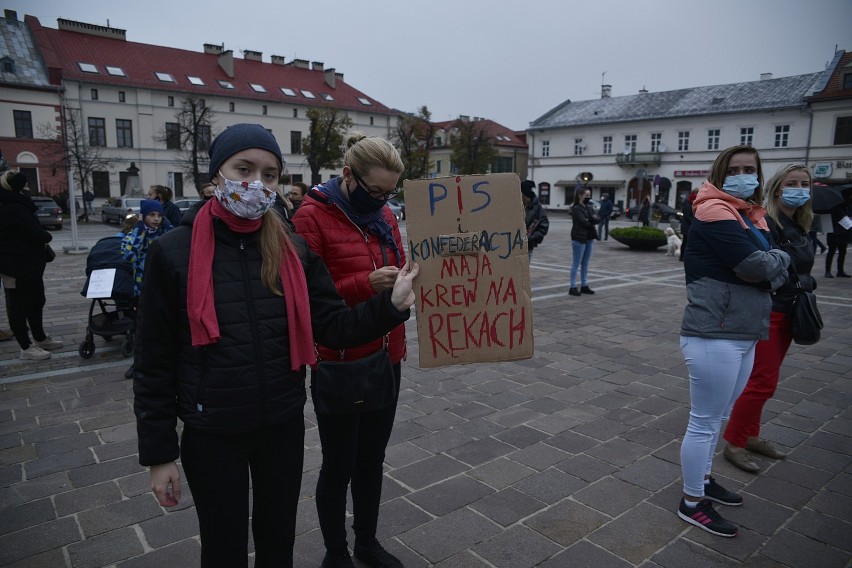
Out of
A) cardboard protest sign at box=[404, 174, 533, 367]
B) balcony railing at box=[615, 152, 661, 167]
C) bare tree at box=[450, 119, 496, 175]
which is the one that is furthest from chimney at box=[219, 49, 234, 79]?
cardboard protest sign at box=[404, 174, 533, 367]

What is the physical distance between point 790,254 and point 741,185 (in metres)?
0.88

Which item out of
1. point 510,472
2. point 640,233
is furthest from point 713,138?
point 510,472

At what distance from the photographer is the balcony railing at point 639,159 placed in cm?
4971

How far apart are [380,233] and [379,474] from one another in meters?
1.14

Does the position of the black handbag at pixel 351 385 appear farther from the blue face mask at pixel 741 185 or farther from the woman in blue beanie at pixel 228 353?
the blue face mask at pixel 741 185

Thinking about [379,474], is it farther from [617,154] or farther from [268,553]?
[617,154]

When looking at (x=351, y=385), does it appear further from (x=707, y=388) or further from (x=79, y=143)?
(x=79, y=143)

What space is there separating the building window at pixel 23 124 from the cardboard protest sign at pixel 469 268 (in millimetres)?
47725

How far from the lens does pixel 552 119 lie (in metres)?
58.0

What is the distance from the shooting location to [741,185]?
10.0 feet

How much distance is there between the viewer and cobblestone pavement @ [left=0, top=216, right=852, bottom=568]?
293 centimetres

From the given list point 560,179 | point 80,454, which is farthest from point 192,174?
point 80,454

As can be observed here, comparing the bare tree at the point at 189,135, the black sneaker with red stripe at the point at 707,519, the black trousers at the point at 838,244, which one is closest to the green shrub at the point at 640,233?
the black trousers at the point at 838,244

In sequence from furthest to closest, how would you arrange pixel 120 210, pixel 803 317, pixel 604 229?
pixel 120 210, pixel 604 229, pixel 803 317
